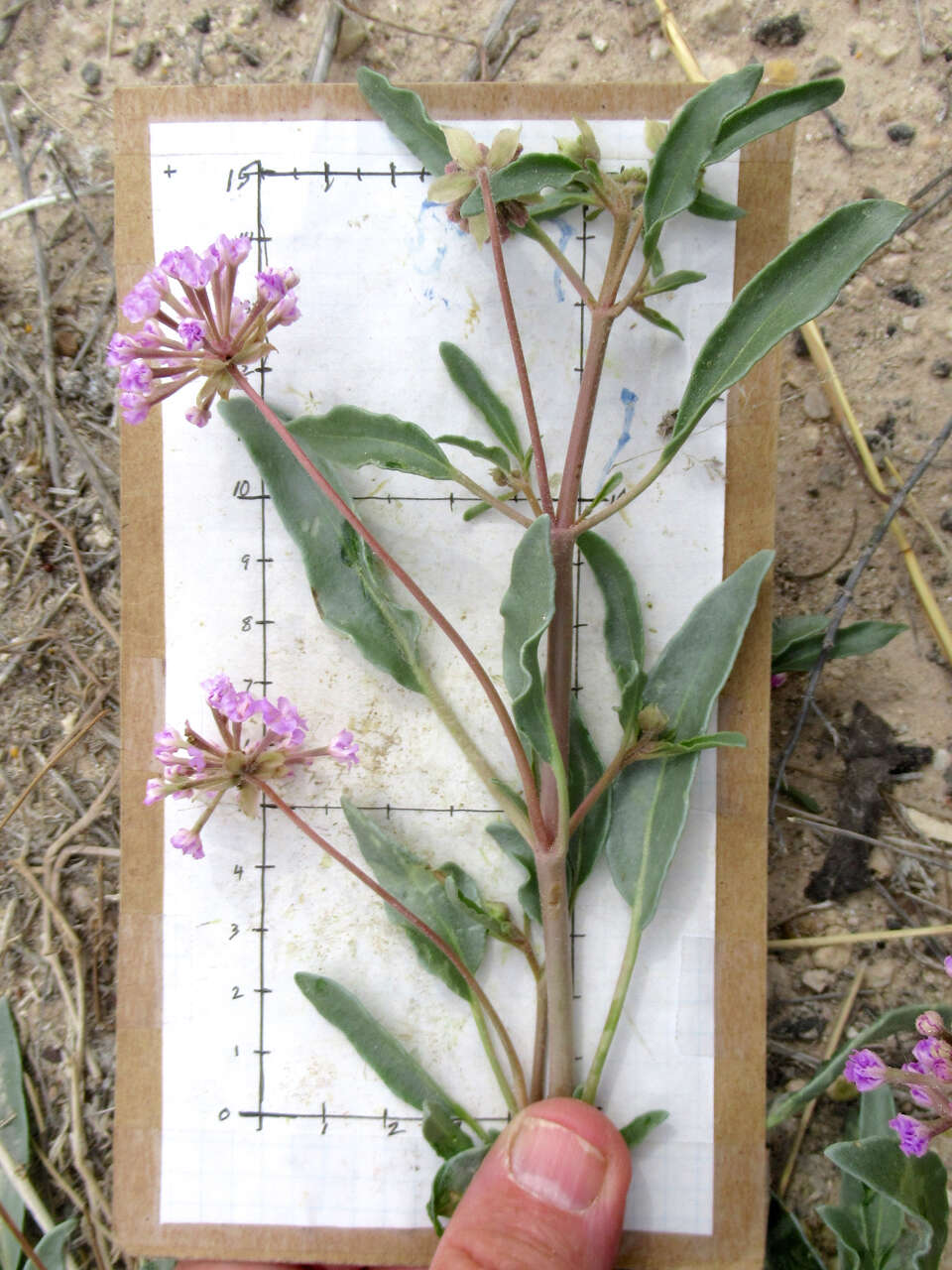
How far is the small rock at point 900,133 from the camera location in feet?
4.35

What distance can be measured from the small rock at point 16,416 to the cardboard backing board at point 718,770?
229 mm

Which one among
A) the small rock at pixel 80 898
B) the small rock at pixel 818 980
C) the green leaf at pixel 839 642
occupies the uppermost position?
the green leaf at pixel 839 642

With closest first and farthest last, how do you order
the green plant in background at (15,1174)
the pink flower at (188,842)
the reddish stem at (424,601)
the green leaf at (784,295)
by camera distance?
1. the green leaf at (784,295)
2. the reddish stem at (424,601)
3. the pink flower at (188,842)
4. the green plant in background at (15,1174)

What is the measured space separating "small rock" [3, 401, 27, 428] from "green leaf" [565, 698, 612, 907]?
871 mm

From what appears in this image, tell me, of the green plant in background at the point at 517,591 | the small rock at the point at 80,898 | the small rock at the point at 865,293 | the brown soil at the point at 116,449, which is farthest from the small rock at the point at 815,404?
the small rock at the point at 80,898

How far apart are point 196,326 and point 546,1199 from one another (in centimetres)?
100

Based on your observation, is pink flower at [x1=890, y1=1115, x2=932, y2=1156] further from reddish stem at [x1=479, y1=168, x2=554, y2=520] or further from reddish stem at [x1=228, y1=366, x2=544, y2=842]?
reddish stem at [x1=479, y1=168, x2=554, y2=520]

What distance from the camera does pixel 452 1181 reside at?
1113 mm

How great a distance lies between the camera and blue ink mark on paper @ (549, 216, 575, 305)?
3.98 ft

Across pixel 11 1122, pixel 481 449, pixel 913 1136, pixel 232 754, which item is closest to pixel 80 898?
pixel 11 1122

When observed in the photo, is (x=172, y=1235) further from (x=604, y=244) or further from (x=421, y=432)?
(x=604, y=244)

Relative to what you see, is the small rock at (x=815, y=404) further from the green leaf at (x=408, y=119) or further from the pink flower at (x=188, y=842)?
the pink flower at (x=188, y=842)

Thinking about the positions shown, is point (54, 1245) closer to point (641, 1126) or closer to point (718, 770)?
point (641, 1126)

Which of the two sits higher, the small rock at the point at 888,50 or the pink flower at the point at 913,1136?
the small rock at the point at 888,50
